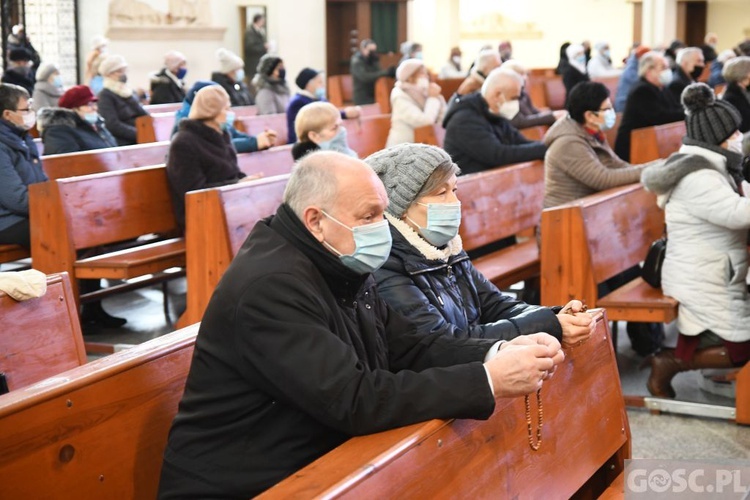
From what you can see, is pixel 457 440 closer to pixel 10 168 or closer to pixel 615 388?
pixel 615 388

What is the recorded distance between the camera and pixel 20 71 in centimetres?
1102

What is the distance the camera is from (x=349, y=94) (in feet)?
56.5

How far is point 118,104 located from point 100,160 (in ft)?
8.41

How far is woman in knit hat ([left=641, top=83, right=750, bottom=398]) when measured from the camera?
178 inches

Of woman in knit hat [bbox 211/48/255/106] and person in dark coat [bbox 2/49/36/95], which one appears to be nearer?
person in dark coat [bbox 2/49/36/95]

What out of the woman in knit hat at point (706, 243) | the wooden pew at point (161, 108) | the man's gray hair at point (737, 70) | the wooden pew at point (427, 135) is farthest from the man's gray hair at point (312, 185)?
the wooden pew at point (161, 108)

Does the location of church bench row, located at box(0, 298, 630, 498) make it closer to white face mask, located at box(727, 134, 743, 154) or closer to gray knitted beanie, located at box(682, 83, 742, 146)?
gray knitted beanie, located at box(682, 83, 742, 146)

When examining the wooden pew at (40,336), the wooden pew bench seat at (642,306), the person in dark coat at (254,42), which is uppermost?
the person in dark coat at (254,42)

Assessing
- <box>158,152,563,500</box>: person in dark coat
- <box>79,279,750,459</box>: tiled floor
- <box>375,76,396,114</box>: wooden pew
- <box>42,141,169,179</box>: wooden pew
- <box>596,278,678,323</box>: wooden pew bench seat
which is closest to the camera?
<box>158,152,563,500</box>: person in dark coat

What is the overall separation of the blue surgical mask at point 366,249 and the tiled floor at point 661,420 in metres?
2.19

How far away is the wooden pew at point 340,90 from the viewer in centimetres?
1688

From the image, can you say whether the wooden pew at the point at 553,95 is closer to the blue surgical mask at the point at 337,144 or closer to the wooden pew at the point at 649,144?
the wooden pew at the point at 649,144

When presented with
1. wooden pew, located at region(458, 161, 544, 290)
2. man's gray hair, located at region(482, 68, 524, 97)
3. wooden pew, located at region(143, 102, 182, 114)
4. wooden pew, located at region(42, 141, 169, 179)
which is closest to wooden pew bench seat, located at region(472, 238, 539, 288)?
A: wooden pew, located at region(458, 161, 544, 290)

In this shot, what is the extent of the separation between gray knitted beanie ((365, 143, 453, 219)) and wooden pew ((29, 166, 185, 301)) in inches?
99.5
